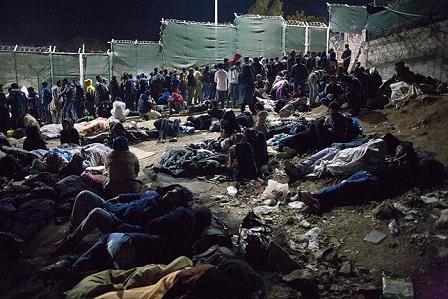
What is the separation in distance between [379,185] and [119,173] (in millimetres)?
3798

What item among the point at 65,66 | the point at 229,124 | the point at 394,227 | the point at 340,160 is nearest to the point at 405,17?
the point at 229,124

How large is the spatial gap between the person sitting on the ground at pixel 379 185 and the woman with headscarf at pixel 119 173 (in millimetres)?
2654

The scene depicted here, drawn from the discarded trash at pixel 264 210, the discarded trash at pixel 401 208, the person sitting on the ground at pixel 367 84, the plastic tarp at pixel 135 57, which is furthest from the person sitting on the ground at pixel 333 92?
the plastic tarp at pixel 135 57

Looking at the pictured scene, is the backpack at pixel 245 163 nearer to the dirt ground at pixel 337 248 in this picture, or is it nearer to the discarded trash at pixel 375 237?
the dirt ground at pixel 337 248

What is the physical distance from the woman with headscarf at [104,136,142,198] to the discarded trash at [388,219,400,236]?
3.57 metres

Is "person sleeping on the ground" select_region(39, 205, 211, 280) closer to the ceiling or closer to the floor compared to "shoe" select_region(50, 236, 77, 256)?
closer to the ceiling

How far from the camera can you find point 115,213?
4406mm

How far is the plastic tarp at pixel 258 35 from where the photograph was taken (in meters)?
17.0

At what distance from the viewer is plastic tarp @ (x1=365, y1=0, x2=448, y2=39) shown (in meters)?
10.1

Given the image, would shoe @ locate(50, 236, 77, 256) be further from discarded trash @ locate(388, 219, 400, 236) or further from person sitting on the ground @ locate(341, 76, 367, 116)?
person sitting on the ground @ locate(341, 76, 367, 116)

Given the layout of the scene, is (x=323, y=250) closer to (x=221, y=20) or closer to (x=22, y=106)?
(x=22, y=106)

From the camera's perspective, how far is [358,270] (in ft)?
11.8

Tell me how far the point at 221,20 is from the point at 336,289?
5635 cm

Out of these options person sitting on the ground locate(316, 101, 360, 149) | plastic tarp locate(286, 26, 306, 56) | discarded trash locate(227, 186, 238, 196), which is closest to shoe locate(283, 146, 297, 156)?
person sitting on the ground locate(316, 101, 360, 149)
